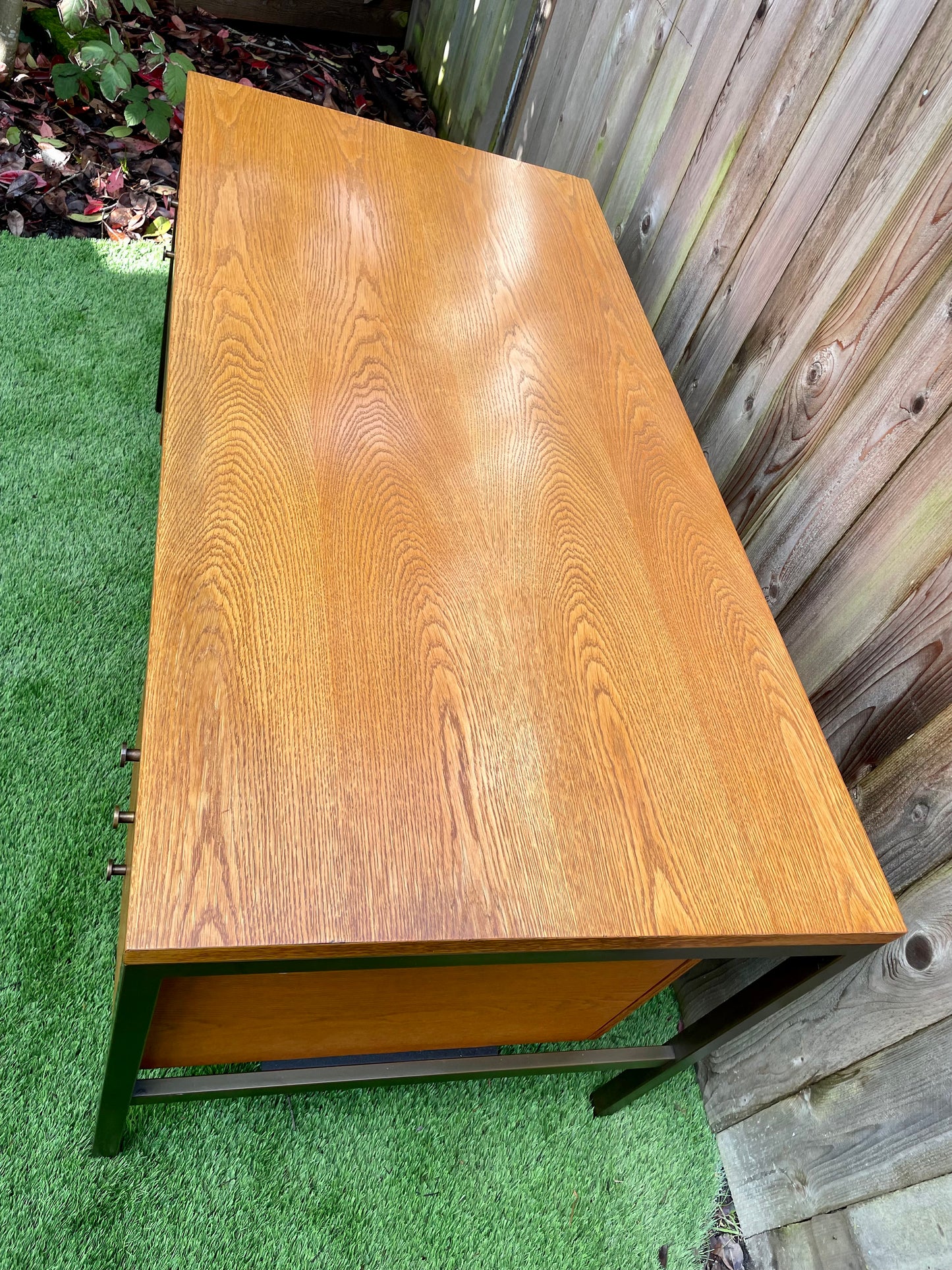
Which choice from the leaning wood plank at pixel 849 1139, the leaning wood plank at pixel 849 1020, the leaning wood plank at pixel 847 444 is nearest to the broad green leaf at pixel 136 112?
the leaning wood plank at pixel 847 444

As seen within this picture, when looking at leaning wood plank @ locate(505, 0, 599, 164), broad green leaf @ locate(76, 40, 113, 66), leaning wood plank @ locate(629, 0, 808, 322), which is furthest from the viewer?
broad green leaf @ locate(76, 40, 113, 66)

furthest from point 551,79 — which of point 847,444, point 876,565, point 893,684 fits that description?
point 893,684

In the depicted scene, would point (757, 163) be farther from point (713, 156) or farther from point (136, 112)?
point (136, 112)

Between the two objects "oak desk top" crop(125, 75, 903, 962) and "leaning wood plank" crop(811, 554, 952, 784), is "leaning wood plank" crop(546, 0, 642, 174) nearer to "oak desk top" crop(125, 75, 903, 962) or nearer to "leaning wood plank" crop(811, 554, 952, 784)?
"oak desk top" crop(125, 75, 903, 962)

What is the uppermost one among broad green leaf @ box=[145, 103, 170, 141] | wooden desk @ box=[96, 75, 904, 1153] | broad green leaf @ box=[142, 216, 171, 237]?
wooden desk @ box=[96, 75, 904, 1153]

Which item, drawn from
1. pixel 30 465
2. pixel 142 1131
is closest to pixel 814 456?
pixel 142 1131

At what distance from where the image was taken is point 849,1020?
1.14 m

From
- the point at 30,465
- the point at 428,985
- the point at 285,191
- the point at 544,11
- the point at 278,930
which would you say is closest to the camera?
the point at 278,930

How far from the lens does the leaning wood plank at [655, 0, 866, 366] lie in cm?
118

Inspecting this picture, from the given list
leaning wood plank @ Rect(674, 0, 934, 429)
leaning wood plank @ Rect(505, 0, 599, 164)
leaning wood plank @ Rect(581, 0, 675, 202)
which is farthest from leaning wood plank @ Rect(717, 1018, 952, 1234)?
leaning wood plank @ Rect(505, 0, 599, 164)

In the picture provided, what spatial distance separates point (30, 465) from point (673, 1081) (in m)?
1.57

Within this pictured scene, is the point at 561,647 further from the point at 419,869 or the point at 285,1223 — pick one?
the point at 285,1223

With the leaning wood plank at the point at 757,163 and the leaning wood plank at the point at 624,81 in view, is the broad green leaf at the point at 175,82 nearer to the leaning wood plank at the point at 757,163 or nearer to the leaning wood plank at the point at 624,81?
the leaning wood plank at the point at 624,81

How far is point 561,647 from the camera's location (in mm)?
922
